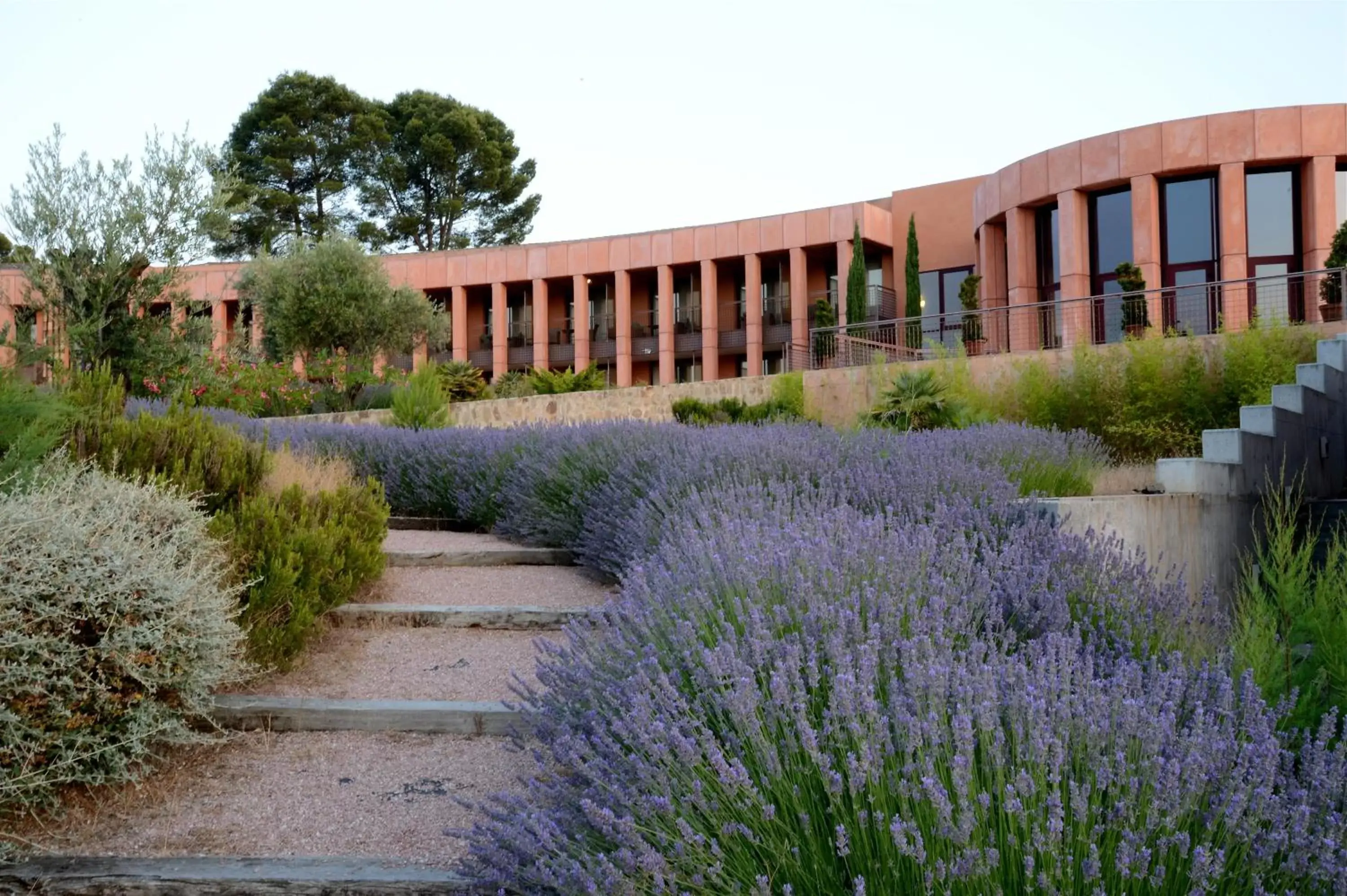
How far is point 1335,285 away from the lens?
48.8 feet

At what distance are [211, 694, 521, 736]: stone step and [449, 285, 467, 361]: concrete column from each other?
3046cm

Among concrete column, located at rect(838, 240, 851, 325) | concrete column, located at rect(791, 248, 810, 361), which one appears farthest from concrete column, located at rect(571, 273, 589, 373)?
concrete column, located at rect(838, 240, 851, 325)

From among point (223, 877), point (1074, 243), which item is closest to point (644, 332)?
point (1074, 243)

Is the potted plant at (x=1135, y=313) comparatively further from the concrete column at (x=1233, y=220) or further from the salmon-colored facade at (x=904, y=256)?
the concrete column at (x=1233, y=220)

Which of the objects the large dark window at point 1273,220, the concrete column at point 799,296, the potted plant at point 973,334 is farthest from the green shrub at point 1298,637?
the concrete column at point 799,296

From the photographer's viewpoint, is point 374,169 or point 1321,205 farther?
point 374,169

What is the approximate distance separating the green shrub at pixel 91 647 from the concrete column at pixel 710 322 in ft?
90.3

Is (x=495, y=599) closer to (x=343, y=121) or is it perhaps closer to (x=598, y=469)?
(x=598, y=469)

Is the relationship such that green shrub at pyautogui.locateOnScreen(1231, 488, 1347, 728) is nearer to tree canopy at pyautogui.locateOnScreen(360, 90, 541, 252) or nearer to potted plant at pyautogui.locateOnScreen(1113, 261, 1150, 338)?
potted plant at pyautogui.locateOnScreen(1113, 261, 1150, 338)

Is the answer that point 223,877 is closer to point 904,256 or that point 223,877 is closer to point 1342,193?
point 1342,193

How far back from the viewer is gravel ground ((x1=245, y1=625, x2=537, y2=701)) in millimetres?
3824

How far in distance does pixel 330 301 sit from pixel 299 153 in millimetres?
20224

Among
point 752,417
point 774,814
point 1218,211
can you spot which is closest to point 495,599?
A: point 774,814

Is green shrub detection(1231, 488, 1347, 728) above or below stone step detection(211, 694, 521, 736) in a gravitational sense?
above
